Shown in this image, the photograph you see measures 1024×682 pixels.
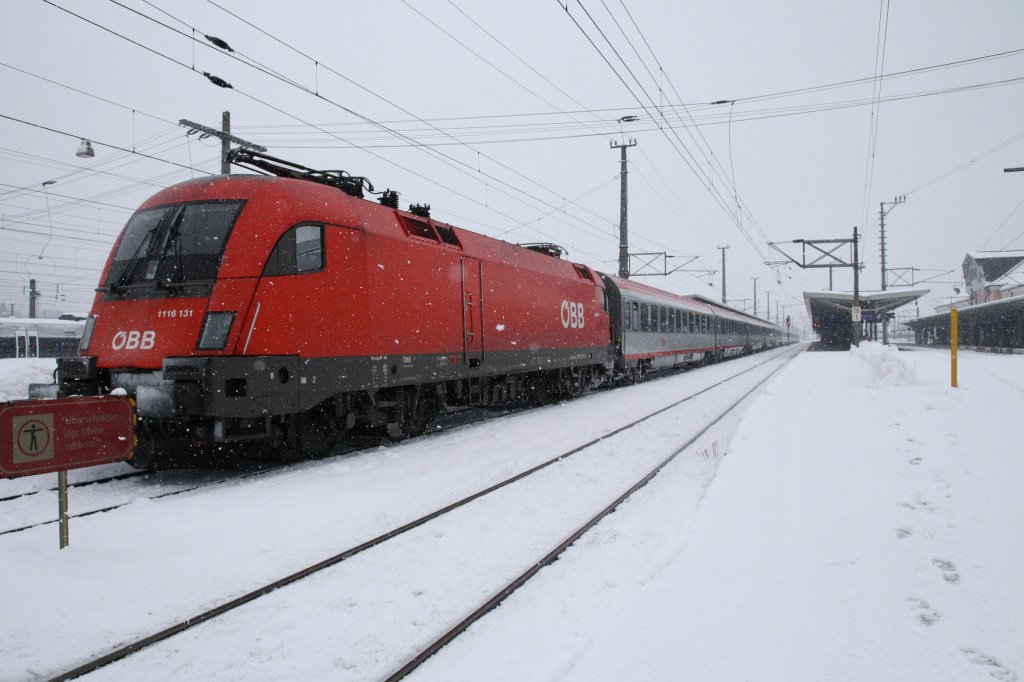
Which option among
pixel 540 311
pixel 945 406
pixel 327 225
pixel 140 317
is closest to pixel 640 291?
pixel 540 311

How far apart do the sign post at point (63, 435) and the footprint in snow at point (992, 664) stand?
598 cm

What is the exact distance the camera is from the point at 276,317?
7070 millimetres

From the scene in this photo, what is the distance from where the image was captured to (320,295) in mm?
7555

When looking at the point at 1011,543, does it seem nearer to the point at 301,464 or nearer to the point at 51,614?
the point at 51,614

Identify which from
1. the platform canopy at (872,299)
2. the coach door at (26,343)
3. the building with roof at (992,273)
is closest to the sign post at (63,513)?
the coach door at (26,343)

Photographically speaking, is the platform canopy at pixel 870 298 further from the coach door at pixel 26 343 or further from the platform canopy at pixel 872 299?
the coach door at pixel 26 343

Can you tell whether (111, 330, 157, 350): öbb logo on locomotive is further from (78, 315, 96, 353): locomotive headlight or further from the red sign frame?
the red sign frame

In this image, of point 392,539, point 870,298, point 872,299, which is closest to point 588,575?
point 392,539

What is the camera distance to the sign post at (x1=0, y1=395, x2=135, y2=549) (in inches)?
172

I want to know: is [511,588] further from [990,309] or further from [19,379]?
[990,309]

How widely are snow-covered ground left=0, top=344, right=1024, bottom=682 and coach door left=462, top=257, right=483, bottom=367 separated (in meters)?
3.39

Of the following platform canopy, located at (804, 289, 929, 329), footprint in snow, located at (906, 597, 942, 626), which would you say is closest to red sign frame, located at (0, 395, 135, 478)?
footprint in snow, located at (906, 597, 942, 626)

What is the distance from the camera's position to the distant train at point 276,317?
683 centimetres

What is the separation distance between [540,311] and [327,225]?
22.5 ft
